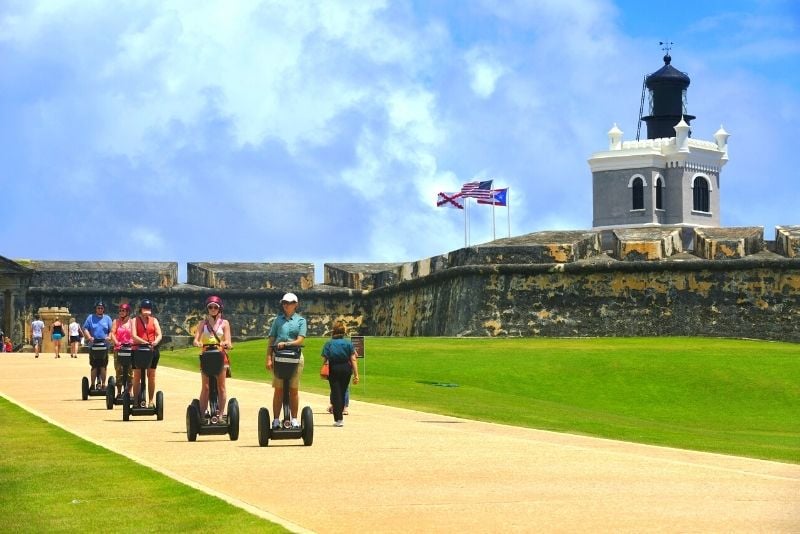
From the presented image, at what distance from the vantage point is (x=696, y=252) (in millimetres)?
48656

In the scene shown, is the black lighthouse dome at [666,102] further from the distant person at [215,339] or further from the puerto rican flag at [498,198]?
the distant person at [215,339]

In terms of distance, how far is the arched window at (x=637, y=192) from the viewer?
75.1 meters

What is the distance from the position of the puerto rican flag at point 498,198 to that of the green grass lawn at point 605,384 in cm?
1234

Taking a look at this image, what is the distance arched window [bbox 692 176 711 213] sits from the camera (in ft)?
251

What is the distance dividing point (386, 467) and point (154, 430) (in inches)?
216

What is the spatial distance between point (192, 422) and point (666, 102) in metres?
64.4

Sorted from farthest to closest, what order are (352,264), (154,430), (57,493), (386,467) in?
(352,264) < (154,430) < (386,467) < (57,493)

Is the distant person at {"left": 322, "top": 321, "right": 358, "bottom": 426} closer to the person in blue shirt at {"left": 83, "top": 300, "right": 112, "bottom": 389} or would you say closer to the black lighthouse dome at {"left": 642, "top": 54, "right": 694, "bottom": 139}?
the person in blue shirt at {"left": 83, "top": 300, "right": 112, "bottom": 389}

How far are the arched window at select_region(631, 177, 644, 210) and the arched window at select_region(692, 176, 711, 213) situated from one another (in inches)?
112

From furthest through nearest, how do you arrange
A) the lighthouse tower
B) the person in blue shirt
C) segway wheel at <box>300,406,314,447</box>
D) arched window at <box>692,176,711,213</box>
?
arched window at <box>692,176,711,213</box>
the lighthouse tower
the person in blue shirt
segway wheel at <box>300,406,314,447</box>

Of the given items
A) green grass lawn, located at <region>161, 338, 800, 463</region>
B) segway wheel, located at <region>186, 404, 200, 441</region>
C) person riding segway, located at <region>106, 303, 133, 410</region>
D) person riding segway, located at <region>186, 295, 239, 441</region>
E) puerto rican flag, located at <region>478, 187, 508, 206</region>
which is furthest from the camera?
puerto rican flag, located at <region>478, 187, 508, 206</region>

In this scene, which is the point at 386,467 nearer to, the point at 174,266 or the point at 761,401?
the point at 761,401

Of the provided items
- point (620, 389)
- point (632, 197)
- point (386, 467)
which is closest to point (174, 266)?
point (632, 197)

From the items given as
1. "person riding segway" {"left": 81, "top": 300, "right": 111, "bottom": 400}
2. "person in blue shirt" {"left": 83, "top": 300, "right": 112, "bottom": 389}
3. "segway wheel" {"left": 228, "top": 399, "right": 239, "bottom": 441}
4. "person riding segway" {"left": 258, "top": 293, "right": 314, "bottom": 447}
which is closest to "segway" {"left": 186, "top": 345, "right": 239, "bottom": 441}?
"segway wheel" {"left": 228, "top": 399, "right": 239, "bottom": 441}
